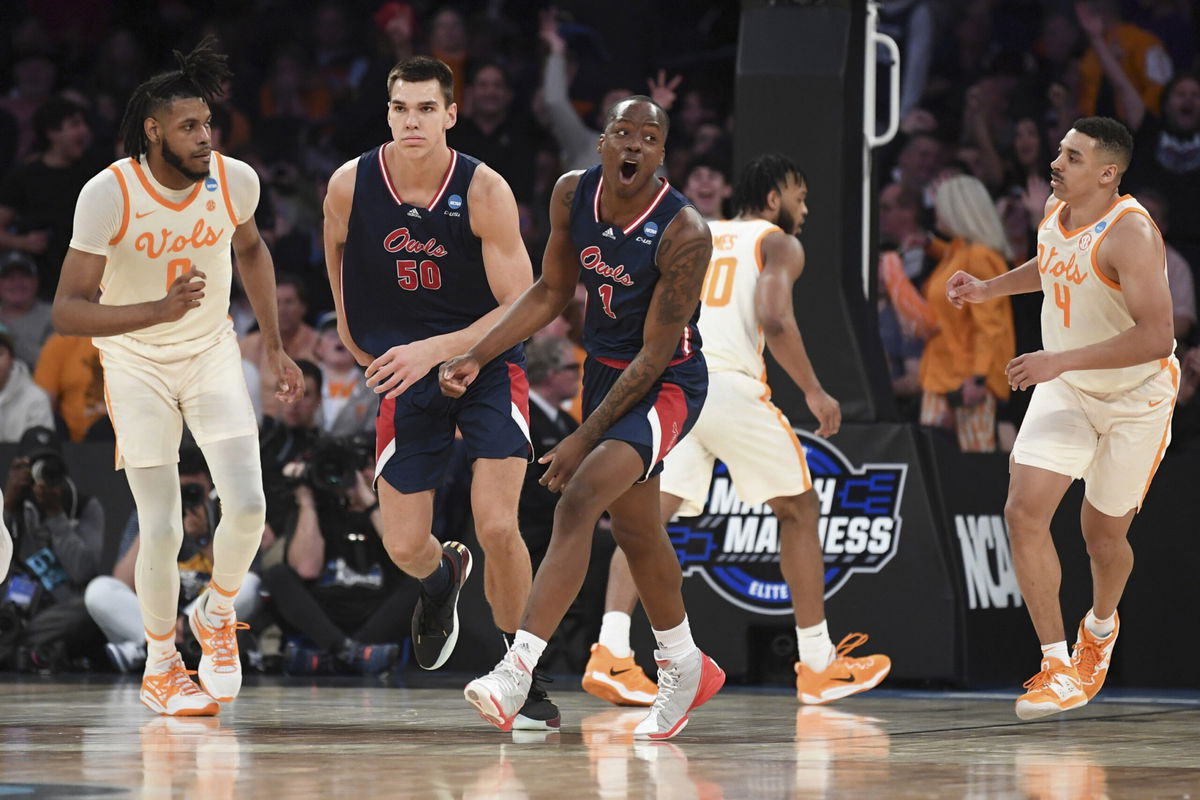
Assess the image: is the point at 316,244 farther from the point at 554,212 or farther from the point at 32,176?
the point at 554,212

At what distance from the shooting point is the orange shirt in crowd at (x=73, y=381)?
11.5m

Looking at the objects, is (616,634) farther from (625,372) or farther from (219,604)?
(625,372)

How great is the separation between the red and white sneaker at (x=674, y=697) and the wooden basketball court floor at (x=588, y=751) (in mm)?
94

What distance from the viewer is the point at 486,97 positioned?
1259cm

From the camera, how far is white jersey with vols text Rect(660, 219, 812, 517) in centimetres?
758

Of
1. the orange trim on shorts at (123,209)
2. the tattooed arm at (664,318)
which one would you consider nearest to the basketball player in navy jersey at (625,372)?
the tattooed arm at (664,318)

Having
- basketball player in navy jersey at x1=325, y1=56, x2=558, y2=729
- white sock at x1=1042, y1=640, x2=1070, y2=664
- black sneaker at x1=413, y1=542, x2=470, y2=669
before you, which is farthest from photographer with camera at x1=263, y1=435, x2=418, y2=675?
white sock at x1=1042, y1=640, x2=1070, y2=664

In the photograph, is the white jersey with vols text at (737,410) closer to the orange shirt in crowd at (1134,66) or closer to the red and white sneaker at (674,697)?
the red and white sneaker at (674,697)

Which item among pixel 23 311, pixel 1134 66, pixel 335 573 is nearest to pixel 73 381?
pixel 23 311

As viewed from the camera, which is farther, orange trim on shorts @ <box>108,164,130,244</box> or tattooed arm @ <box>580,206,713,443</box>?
orange trim on shorts @ <box>108,164,130,244</box>

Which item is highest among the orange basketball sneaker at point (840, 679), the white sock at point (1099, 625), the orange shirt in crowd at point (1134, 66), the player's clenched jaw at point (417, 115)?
the orange shirt in crowd at point (1134, 66)

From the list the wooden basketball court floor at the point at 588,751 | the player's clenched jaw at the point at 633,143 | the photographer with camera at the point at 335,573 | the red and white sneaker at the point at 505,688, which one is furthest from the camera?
the photographer with camera at the point at 335,573

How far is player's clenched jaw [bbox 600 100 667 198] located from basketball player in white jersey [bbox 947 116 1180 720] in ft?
6.02

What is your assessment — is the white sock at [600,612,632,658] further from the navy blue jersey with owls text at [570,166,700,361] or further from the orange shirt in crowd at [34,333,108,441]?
the orange shirt in crowd at [34,333,108,441]
